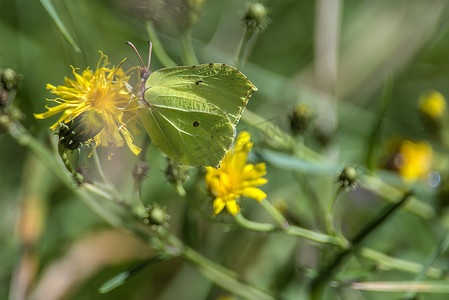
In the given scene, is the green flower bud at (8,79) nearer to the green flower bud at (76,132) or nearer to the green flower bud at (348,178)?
the green flower bud at (76,132)

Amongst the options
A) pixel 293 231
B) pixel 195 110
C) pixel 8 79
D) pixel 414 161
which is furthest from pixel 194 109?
pixel 414 161

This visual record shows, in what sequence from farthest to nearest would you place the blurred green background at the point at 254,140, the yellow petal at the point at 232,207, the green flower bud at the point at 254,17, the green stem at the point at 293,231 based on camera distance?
the blurred green background at the point at 254,140 → the green flower bud at the point at 254,17 → the green stem at the point at 293,231 → the yellow petal at the point at 232,207

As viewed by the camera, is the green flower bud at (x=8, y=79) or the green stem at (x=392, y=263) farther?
the green stem at (x=392, y=263)

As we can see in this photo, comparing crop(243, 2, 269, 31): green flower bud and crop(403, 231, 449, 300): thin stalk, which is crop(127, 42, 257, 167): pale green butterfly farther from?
crop(403, 231, 449, 300): thin stalk

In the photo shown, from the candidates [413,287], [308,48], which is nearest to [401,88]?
[308,48]

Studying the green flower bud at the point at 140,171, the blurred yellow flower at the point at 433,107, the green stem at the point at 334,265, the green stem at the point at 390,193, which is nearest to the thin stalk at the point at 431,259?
the green stem at the point at 334,265

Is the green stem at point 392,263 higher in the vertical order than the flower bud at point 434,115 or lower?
lower

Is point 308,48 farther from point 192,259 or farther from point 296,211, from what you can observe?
point 192,259
